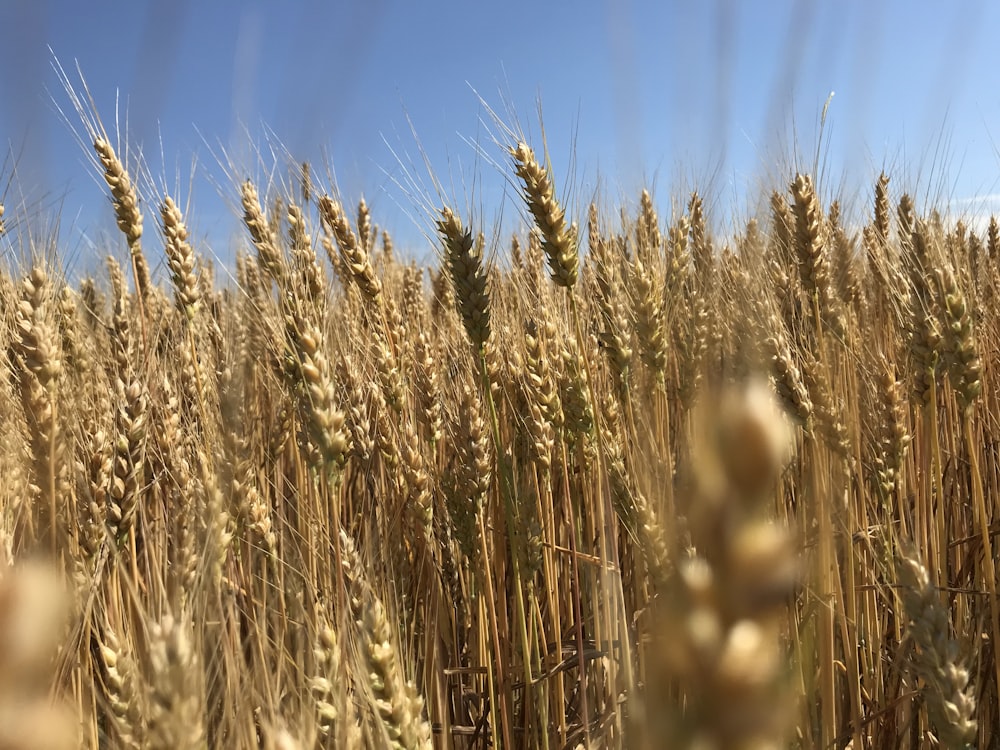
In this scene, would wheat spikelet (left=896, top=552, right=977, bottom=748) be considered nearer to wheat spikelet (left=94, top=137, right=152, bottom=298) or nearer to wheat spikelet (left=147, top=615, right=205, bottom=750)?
wheat spikelet (left=147, top=615, right=205, bottom=750)

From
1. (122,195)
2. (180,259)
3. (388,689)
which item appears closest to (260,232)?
(180,259)

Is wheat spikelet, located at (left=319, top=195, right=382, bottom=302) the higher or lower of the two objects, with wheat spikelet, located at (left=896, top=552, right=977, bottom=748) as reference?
higher

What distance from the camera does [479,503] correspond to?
62.9 inches

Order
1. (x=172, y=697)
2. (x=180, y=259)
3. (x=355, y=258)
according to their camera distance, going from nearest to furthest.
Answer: (x=172, y=697)
(x=180, y=259)
(x=355, y=258)

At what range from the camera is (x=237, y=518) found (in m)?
1.67

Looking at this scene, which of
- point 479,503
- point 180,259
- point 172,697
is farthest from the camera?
point 180,259

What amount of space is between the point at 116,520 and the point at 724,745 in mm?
1362

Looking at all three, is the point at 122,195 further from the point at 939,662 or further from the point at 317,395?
the point at 939,662

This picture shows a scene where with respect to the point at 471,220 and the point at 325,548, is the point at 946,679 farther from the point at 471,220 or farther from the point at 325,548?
the point at 471,220

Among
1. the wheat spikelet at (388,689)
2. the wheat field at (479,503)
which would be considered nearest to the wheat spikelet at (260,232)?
the wheat field at (479,503)

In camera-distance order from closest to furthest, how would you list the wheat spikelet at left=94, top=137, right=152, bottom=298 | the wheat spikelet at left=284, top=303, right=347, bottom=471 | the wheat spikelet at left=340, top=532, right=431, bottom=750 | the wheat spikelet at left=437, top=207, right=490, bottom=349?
the wheat spikelet at left=340, top=532, right=431, bottom=750, the wheat spikelet at left=284, top=303, right=347, bottom=471, the wheat spikelet at left=437, top=207, right=490, bottom=349, the wheat spikelet at left=94, top=137, right=152, bottom=298

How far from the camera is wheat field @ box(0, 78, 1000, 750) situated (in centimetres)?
104

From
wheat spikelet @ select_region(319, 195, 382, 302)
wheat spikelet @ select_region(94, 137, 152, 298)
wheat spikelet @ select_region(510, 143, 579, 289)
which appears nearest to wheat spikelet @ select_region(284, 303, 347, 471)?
wheat spikelet @ select_region(510, 143, 579, 289)

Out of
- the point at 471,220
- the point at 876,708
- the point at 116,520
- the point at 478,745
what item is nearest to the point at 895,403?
the point at 876,708
